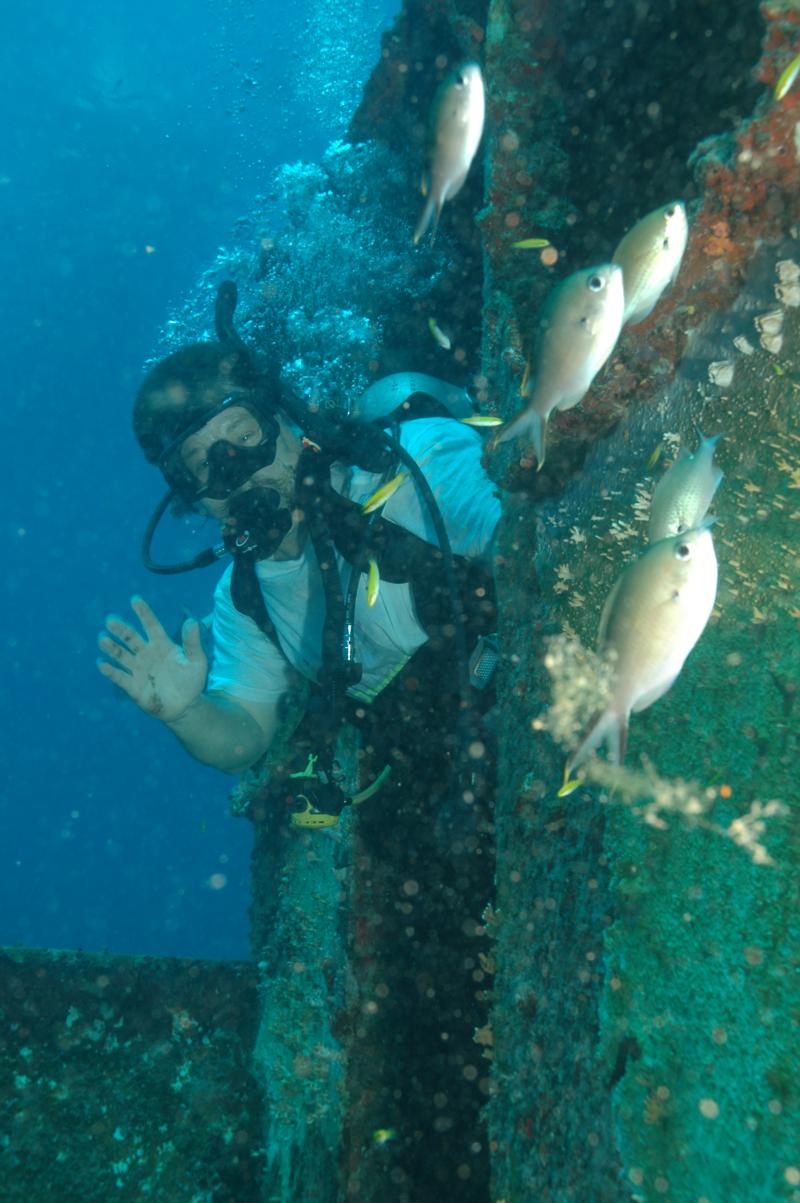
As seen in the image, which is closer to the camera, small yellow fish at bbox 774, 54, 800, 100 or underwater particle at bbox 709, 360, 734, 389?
small yellow fish at bbox 774, 54, 800, 100

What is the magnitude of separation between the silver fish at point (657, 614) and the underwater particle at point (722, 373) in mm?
677

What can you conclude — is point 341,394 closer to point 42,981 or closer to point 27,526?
point 42,981

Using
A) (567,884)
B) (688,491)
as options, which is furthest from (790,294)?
(567,884)

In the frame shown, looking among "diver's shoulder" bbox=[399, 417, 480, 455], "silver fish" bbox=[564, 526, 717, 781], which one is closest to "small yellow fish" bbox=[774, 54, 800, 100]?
"silver fish" bbox=[564, 526, 717, 781]

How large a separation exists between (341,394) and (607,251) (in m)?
4.92

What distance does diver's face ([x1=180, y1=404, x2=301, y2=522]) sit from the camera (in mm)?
3613

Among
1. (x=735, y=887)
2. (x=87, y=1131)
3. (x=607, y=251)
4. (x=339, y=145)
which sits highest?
(x=339, y=145)

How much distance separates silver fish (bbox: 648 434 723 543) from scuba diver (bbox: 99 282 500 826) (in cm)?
145

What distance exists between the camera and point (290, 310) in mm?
7488

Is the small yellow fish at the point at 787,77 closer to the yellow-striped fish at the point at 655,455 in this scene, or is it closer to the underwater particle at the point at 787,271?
the underwater particle at the point at 787,271

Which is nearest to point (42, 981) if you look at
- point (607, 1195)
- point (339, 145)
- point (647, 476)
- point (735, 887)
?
point (607, 1195)

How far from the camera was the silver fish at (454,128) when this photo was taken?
195cm

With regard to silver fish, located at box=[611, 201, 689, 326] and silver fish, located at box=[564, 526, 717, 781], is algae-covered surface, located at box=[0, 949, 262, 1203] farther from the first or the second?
silver fish, located at box=[611, 201, 689, 326]

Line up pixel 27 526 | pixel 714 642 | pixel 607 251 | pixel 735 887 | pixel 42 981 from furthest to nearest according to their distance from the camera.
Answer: pixel 27 526
pixel 42 981
pixel 607 251
pixel 714 642
pixel 735 887
